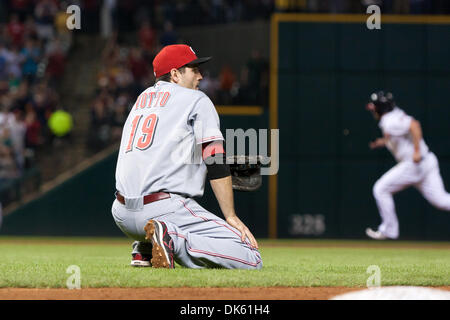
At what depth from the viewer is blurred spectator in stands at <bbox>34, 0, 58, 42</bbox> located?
21.1 m

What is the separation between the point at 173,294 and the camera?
19.5 feet

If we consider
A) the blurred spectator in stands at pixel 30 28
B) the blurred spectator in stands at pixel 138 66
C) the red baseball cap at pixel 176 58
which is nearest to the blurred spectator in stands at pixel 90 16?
the blurred spectator in stands at pixel 30 28

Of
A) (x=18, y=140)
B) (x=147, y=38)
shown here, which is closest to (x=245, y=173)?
(x=18, y=140)

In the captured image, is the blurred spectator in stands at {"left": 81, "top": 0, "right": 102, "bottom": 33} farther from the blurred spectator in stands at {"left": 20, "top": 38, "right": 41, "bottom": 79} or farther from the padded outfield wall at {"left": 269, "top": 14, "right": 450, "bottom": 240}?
the padded outfield wall at {"left": 269, "top": 14, "right": 450, "bottom": 240}

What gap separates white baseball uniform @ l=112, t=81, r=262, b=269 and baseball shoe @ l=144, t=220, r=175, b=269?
10cm

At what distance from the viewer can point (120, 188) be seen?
753cm

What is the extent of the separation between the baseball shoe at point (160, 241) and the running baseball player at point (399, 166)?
10.1 meters

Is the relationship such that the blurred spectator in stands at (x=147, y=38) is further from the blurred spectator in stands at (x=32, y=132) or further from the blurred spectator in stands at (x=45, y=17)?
the blurred spectator in stands at (x=32, y=132)

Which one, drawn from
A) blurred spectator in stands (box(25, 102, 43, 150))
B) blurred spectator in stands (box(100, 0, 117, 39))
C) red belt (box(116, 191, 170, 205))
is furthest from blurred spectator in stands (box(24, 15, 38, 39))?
red belt (box(116, 191, 170, 205))

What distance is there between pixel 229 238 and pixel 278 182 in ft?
34.1

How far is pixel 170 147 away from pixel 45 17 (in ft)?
48.6

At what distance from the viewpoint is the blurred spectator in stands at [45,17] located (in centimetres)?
2109

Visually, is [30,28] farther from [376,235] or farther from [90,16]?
[376,235]

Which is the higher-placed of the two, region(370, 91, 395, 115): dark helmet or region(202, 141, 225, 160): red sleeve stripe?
region(202, 141, 225, 160): red sleeve stripe
